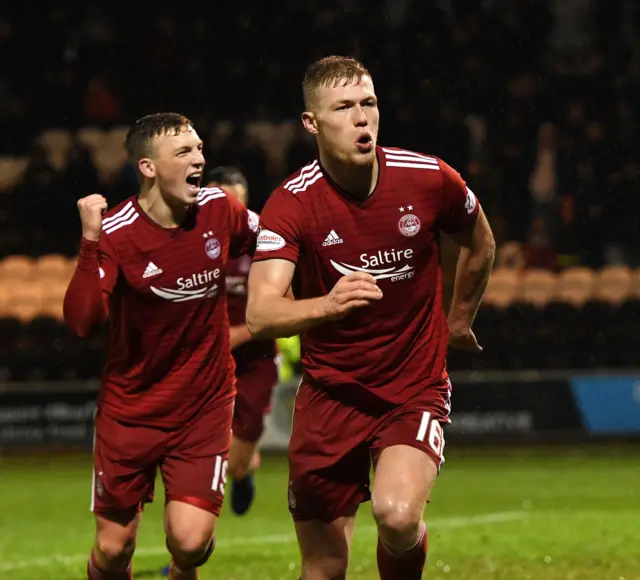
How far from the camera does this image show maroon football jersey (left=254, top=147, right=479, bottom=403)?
550cm

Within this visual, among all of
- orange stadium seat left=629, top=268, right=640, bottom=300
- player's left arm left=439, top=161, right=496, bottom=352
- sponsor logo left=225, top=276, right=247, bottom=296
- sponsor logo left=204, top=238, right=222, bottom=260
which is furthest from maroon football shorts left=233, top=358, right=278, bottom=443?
orange stadium seat left=629, top=268, right=640, bottom=300

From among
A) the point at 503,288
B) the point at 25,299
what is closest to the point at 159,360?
the point at 503,288

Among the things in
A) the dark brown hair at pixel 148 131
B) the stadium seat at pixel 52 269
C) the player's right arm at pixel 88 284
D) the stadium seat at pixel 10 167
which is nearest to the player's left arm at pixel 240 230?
the dark brown hair at pixel 148 131

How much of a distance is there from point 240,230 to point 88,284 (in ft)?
3.02

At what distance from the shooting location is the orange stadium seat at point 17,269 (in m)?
16.1

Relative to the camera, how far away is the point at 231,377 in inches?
259

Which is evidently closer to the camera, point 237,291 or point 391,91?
point 237,291

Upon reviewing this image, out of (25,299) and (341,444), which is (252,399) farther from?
(25,299)

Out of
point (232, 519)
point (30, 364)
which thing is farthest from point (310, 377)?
point (30, 364)

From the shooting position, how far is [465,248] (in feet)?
19.2

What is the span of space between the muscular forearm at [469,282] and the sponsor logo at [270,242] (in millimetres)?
909

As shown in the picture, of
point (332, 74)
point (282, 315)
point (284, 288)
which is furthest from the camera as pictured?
point (332, 74)

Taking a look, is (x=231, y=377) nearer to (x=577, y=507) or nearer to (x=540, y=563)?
(x=540, y=563)

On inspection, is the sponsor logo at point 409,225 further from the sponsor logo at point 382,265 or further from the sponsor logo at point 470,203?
the sponsor logo at point 470,203
